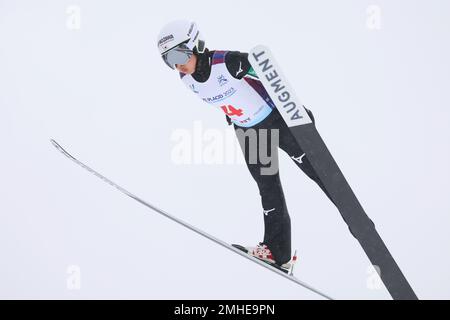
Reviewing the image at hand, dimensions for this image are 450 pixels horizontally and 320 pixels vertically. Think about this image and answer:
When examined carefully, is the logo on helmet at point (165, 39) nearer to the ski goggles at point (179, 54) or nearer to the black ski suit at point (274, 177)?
the ski goggles at point (179, 54)

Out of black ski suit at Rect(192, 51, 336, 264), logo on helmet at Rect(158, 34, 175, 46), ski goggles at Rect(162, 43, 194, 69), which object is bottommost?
black ski suit at Rect(192, 51, 336, 264)

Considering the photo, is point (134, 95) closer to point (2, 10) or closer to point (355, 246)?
point (2, 10)

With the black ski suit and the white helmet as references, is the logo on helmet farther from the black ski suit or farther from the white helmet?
the black ski suit

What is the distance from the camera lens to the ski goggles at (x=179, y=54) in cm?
287

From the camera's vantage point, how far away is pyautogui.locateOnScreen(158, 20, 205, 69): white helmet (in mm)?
2855

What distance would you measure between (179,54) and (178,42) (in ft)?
0.19

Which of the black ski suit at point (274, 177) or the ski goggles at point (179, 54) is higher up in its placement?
the ski goggles at point (179, 54)

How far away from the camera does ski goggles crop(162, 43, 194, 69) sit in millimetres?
2865

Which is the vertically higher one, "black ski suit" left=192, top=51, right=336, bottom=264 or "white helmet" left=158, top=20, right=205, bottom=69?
"white helmet" left=158, top=20, right=205, bottom=69

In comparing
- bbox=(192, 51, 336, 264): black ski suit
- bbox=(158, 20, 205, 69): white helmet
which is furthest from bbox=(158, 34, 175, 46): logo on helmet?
bbox=(192, 51, 336, 264): black ski suit

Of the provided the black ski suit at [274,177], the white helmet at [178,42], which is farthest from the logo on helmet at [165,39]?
the black ski suit at [274,177]

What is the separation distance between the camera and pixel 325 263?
4.82 meters

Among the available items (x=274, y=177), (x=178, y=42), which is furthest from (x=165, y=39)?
(x=274, y=177)

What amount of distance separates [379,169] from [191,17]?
150 inches
